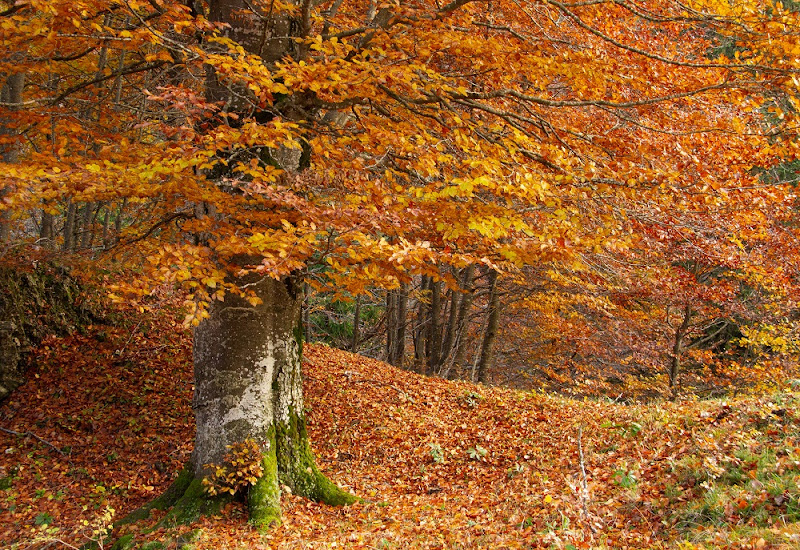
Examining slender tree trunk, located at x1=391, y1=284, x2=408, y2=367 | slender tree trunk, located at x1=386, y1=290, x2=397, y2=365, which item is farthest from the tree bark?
slender tree trunk, located at x1=386, y1=290, x2=397, y2=365

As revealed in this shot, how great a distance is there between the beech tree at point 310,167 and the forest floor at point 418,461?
3.44ft

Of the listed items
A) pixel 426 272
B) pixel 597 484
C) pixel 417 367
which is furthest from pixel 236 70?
pixel 417 367

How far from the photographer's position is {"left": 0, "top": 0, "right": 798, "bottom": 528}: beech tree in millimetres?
4766

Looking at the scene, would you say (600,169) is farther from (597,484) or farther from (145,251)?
(145,251)

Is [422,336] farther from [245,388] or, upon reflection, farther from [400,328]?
[245,388]

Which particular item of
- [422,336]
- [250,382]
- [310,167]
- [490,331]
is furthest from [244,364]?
[422,336]

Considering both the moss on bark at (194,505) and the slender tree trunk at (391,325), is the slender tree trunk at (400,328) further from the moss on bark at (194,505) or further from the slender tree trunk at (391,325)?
the moss on bark at (194,505)

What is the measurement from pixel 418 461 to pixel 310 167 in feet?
14.6

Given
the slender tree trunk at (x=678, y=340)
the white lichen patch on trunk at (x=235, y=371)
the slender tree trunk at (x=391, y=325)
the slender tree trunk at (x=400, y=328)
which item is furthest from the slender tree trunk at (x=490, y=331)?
the white lichen patch on trunk at (x=235, y=371)

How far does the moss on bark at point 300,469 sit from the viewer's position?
647 cm

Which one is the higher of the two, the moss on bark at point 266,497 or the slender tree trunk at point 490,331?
the slender tree trunk at point 490,331

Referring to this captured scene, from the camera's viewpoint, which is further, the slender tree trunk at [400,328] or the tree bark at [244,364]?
the slender tree trunk at [400,328]

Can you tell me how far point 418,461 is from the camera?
8.02 meters

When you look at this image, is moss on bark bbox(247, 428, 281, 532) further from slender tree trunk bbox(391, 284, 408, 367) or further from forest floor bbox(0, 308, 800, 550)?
slender tree trunk bbox(391, 284, 408, 367)
